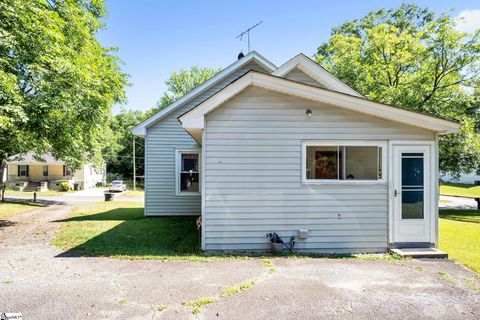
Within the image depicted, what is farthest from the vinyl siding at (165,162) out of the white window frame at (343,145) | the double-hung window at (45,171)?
the double-hung window at (45,171)

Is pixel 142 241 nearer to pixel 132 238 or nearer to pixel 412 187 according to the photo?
pixel 132 238

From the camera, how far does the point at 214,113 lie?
665cm

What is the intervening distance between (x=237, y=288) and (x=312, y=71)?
7.48m

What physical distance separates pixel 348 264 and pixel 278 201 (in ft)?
6.63

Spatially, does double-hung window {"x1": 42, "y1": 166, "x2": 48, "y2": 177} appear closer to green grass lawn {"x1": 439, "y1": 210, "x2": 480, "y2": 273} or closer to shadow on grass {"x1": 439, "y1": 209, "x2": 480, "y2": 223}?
green grass lawn {"x1": 439, "y1": 210, "x2": 480, "y2": 273}

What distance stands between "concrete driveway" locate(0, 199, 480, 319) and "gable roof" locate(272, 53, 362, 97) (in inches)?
231

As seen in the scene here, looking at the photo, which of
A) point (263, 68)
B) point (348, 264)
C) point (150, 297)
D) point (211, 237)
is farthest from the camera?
point (263, 68)

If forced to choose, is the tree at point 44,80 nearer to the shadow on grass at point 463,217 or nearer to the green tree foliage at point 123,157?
the shadow on grass at point 463,217

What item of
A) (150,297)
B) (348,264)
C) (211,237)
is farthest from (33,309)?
(348,264)

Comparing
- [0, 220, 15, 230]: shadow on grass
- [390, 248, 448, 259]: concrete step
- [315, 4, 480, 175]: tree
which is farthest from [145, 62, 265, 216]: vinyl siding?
[315, 4, 480, 175]: tree

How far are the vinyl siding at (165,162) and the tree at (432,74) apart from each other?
1165 cm

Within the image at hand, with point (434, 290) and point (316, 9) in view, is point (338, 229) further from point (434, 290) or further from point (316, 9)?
point (316, 9)

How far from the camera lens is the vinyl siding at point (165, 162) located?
11.7 m

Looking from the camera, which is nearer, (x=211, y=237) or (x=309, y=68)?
(x=211, y=237)
